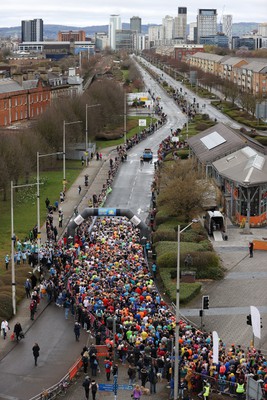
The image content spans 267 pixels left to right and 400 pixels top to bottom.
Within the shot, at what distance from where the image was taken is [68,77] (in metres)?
140

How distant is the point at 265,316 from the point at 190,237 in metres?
12.3

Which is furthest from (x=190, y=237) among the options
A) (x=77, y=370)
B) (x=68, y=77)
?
(x=68, y=77)

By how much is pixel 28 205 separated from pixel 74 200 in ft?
13.3

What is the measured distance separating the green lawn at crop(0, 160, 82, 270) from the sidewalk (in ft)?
3.45

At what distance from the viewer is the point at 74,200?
64.6 metres

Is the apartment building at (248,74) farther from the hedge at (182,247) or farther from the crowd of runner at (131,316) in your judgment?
the crowd of runner at (131,316)

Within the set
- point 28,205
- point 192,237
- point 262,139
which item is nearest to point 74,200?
point 28,205

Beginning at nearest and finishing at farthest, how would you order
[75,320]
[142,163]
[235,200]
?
1. [75,320]
2. [235,200]
3. [142,163]

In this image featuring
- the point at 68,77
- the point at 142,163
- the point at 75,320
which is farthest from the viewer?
the point at 68,77

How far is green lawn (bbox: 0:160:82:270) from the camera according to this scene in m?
53.4

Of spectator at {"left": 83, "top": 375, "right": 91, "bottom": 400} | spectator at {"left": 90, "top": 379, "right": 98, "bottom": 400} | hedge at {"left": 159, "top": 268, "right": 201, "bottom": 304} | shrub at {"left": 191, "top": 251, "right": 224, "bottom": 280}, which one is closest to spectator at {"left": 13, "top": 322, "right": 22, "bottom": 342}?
spectator at {"left": 83, "top": 375, "right": 91, "bottom": 400}

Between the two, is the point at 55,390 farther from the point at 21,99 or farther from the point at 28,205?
the point at 21,99

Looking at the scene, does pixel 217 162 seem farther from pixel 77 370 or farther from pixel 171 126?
pixel 171 126

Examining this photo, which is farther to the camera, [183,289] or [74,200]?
[74,200]
